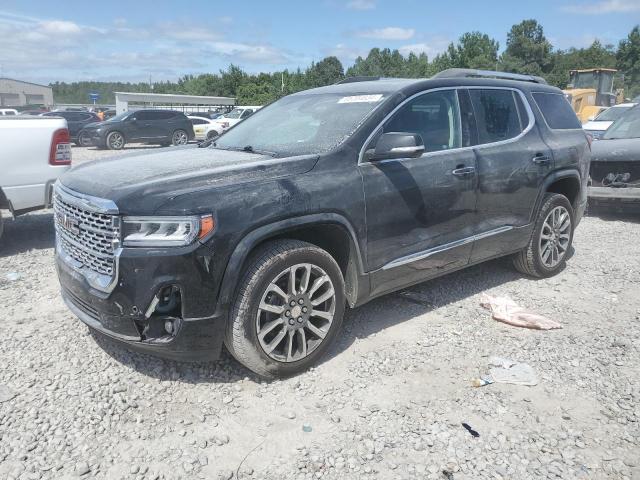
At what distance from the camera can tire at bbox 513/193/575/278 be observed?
510 centimetres

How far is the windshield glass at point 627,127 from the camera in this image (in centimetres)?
887

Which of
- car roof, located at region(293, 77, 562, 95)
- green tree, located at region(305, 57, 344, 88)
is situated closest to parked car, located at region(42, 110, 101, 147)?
car roof, located at region(293, 77, 562, 95)

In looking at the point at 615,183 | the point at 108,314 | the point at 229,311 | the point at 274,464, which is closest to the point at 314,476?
the point at 274,464

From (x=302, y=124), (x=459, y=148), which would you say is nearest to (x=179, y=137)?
(x=302, y=124)

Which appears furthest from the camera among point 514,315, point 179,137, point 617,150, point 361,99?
point 179,137

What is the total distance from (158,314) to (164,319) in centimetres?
4

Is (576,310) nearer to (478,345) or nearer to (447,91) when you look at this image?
(478,345)

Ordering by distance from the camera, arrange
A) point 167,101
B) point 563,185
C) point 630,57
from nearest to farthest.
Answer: point 563,185
point 167,101
point 630,57

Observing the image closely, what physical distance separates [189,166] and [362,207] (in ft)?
3.84

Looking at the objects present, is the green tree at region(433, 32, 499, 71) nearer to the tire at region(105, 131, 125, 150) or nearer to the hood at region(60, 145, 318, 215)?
the tire at region(105, 131, 125, 150)

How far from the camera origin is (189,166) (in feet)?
11.5

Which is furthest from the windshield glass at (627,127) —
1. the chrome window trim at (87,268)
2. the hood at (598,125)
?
the chrome window trim at (87,268)

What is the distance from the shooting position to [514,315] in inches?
173

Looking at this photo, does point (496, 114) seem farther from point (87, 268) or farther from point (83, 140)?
point (83, 140)
